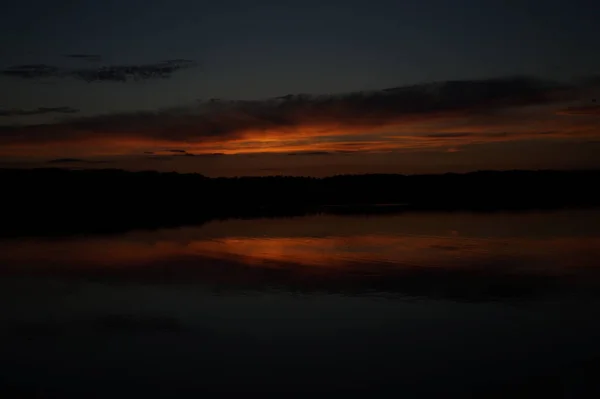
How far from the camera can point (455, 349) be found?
30.8 feet

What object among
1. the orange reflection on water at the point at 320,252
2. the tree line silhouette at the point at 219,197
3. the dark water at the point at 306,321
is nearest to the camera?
the dark water at the point at 306,321

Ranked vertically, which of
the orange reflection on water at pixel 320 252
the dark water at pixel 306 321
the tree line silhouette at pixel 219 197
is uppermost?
the tree line silhouette at pixel 219 197

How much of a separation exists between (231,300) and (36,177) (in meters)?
42.0

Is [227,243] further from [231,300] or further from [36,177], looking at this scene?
[36,177]

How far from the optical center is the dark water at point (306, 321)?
8250 millimetres

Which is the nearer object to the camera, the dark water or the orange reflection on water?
the dark water

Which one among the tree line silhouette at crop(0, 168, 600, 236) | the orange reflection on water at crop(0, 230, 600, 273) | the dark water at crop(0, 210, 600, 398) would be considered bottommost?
the dark water at crop(0, 210, 600, 398)

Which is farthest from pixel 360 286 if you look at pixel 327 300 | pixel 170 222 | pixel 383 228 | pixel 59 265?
pixel 170 222

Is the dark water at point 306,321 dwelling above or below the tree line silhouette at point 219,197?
below

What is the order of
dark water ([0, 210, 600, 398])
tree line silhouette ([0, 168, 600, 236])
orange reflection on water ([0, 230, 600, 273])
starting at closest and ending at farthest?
dark water ([0, 210, 600, 398]) → orange reflection on water ([0, 230, 600, 273]) → tree line silhouette ([0, 168, 600, 236])

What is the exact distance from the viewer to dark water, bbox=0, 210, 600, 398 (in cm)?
825

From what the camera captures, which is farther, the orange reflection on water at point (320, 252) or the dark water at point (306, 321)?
the orange reflection on water at point (320, 252)

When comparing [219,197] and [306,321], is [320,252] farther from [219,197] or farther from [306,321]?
[219,197]

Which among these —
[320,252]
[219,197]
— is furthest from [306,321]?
[219,197]
